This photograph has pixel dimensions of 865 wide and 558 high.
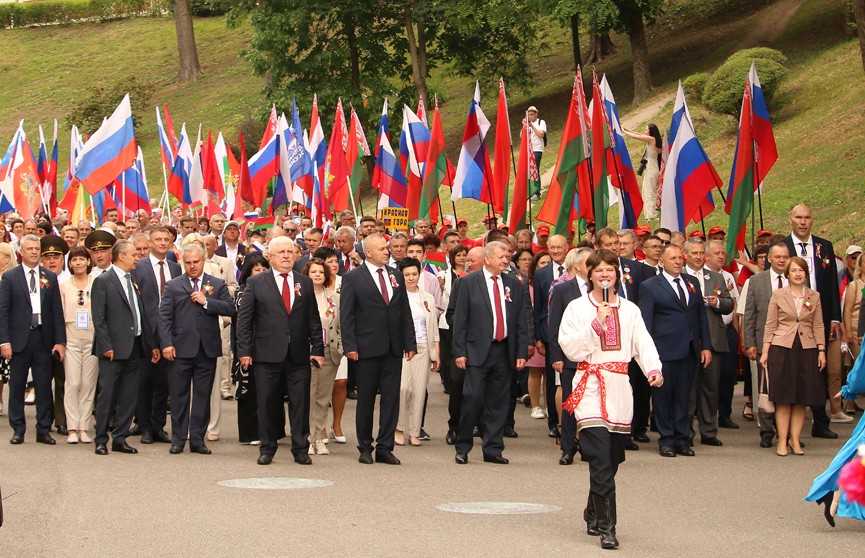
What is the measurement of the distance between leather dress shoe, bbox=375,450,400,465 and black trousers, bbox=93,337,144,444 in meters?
2.41

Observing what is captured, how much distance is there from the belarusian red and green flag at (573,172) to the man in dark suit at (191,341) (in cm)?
551

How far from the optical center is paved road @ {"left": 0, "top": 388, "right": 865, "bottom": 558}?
26.9ft

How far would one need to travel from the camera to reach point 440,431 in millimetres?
13875

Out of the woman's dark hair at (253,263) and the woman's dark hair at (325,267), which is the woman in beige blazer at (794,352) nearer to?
the woman's dark hair at (325,267)

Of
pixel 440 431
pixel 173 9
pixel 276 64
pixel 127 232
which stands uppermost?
pixel 173 9

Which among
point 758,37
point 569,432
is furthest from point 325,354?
point 758,37

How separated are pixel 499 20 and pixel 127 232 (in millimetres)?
24010

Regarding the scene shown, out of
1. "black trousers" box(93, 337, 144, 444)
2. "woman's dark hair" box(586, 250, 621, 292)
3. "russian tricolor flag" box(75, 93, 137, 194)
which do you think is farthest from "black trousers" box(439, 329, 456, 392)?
"russian tricolor flag" box(75, 93, 137, 194)

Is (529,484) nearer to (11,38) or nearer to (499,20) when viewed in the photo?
(499,20)

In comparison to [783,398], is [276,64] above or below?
above

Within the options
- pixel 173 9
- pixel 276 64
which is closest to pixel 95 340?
pixel 276 64

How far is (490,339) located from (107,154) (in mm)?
10127

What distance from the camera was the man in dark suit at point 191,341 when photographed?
482 inches

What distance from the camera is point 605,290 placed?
886 centimetres
